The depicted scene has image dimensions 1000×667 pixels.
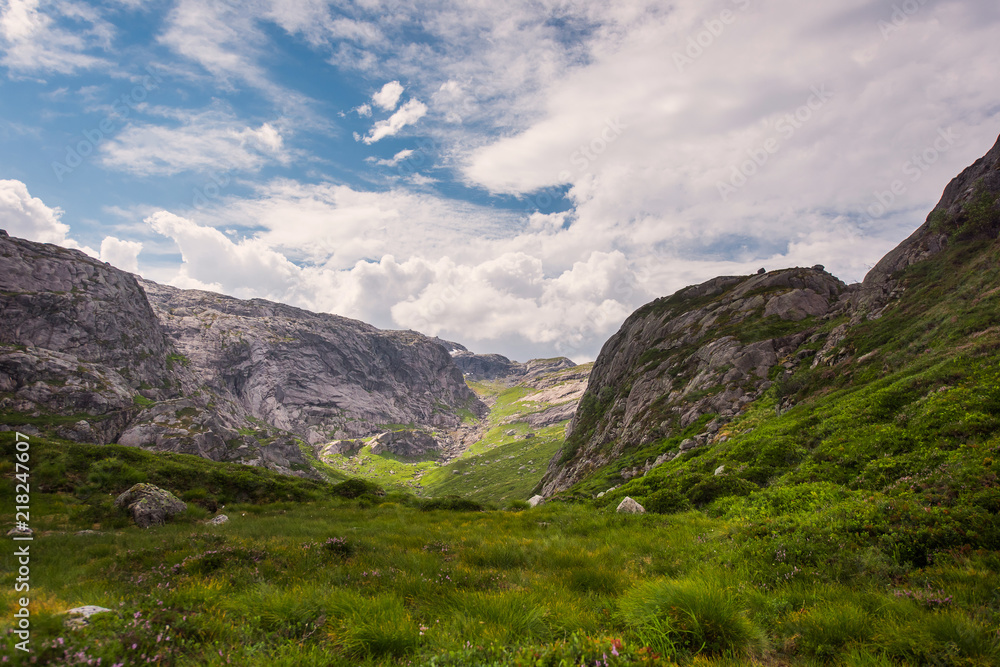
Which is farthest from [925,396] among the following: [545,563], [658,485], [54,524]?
[54,524]

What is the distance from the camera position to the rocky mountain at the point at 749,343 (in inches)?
1443

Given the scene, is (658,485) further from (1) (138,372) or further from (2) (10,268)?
(2) (10,268)

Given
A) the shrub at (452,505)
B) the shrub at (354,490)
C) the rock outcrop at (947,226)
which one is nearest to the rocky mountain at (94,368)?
the shrub at (354,490)

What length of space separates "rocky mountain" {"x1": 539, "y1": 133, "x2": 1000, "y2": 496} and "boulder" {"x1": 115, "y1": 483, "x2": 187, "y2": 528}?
3837 centimetres

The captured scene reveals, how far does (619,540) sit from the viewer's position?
13469 mm

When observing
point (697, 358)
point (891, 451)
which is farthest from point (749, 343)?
point (891, 451)

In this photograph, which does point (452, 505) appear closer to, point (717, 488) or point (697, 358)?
point (717, 488)

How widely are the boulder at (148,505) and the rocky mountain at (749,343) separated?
38368 millimetres

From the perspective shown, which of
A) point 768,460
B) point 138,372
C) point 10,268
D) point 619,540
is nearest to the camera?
point 619,540

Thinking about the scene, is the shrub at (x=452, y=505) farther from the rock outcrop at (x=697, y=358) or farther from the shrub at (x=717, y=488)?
the rock outcrop at (x=697, y=358)

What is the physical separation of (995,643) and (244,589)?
12058 millimetres

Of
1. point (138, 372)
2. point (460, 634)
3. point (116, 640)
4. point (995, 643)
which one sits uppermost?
point (138, 372)

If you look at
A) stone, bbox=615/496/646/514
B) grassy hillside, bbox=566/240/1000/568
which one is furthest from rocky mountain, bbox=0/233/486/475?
grassy hillside, bbox=566/240/1000/568

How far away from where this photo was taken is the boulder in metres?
18.2
